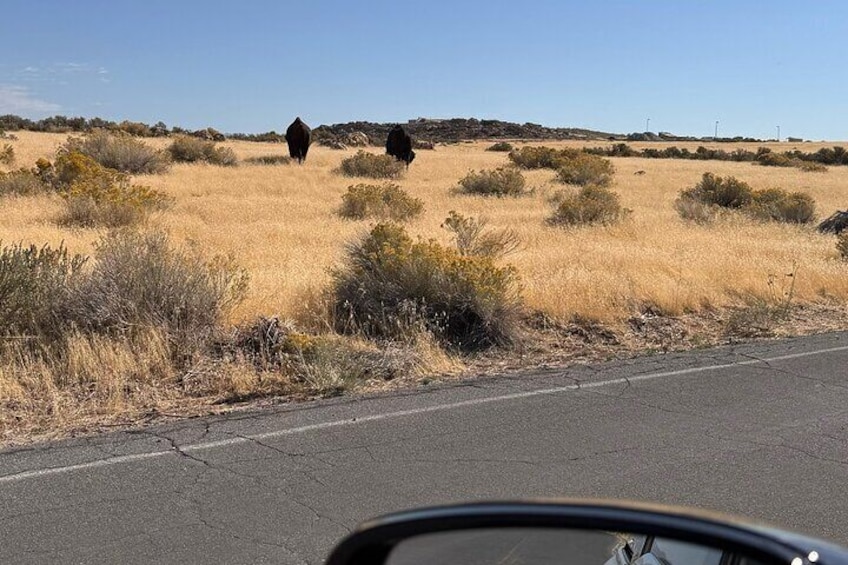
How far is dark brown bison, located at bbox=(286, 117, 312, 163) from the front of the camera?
34.2 metres

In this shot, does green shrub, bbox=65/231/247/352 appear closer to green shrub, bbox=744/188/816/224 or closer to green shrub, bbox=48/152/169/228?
green shrub, bbox=48/152/169/228

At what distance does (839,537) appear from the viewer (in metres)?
3.95

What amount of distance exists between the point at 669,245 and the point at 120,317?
10.3 m

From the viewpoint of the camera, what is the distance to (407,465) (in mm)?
4852

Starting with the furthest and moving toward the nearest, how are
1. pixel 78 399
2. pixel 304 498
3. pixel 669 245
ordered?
pixel 669 245 < pixel 78 399 < pixel 304 498

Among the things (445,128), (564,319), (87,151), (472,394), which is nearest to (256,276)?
(564,319)

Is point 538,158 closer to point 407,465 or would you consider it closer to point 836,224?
point 836,224

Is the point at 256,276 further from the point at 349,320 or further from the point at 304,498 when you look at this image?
the point at 304,498

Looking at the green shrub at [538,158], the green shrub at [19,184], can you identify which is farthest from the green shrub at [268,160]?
the green shrub at [19,184]

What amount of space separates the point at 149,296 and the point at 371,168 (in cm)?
2150

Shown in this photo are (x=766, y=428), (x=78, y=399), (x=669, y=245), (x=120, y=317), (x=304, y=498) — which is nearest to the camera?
(x=304, y=498)

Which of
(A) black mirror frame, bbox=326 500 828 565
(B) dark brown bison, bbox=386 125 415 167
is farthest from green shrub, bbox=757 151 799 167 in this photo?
(A) black mirror frame, bbox=326 500 828 565

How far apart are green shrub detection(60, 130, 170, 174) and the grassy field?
2629 mm

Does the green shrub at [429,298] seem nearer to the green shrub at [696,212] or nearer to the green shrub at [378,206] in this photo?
the green shrub at [378,206]
